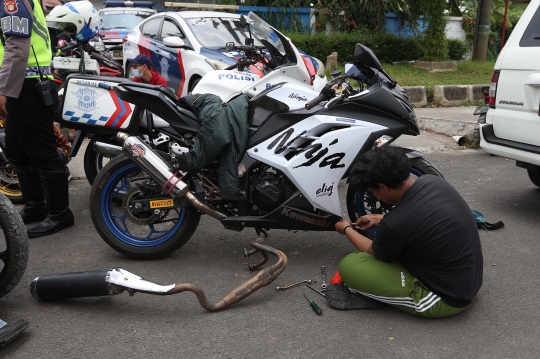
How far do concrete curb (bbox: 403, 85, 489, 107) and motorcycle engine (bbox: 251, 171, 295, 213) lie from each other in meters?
7.12

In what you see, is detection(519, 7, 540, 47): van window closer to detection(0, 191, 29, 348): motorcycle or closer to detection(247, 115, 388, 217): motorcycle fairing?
detection(247, 115, 388, 217): motorcycle fairing

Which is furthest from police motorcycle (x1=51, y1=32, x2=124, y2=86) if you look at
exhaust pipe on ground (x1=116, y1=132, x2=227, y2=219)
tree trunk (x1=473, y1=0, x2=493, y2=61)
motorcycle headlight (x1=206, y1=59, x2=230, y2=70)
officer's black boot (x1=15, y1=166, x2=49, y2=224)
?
tree trunk (x1=473, y1=0, x2=493, y2=61)

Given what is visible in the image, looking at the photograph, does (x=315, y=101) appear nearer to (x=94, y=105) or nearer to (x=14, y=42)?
(x=94, y=105)

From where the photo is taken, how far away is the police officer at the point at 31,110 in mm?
4441

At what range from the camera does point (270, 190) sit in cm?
414

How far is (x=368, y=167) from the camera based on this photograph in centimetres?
345

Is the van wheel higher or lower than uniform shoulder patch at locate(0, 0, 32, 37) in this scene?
lower

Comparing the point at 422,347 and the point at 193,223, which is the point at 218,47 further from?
the point at 422,347

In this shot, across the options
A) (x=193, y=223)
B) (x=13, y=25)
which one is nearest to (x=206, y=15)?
(x=13, y=25)

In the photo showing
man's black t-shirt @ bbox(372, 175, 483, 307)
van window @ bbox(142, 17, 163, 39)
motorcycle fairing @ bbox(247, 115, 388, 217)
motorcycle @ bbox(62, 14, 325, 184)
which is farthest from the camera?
van window @ bbox(142, 17, 163, 39)

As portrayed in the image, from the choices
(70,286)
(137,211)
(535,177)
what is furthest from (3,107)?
(535,177)

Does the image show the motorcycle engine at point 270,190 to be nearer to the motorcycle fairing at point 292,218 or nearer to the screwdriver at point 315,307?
the motorcycle fairing at point 292,218

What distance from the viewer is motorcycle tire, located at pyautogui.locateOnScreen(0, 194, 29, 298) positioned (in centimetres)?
348

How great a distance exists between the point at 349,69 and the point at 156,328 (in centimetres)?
230
